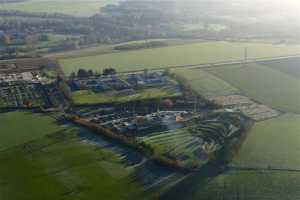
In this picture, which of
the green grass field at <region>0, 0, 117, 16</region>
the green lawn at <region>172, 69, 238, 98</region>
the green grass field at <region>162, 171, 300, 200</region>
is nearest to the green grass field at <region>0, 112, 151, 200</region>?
the green grass field at <region>162, 171, 300, 200</region>

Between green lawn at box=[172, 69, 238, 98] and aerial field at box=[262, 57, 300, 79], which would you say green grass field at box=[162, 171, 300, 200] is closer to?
green lawn at box=[172, 69, 238, 98]

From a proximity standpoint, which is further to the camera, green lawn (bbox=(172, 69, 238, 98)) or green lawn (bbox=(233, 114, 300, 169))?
green lawn (bbox=(172, 69, 238, 98))

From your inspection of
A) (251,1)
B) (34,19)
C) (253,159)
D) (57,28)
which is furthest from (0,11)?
(253,159)

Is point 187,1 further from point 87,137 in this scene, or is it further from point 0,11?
point 87,137

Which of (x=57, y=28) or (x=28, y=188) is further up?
(x=57, y=28)

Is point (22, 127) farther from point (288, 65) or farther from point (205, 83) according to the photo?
point (288, 65)

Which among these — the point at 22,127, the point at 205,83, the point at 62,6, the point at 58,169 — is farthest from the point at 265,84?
the point at 62,6
